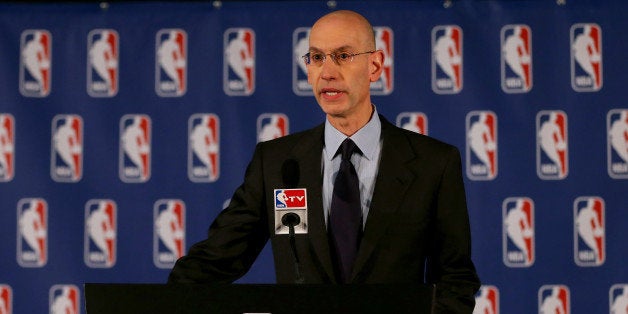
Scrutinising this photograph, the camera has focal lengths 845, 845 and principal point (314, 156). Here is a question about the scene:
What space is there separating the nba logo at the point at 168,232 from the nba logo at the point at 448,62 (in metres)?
1.23

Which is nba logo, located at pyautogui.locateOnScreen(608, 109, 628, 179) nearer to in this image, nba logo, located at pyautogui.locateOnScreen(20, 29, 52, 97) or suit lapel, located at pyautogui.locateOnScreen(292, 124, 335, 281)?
suit lapel, located at pyautogui.locateOnScreen(292, 124, 335, 281)

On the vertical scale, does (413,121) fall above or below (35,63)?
below

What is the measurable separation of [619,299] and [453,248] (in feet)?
6.32

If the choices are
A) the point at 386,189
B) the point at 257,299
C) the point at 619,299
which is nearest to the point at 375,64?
the point at 386,189

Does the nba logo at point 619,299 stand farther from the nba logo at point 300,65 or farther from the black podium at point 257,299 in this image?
the black podium at point 257,299

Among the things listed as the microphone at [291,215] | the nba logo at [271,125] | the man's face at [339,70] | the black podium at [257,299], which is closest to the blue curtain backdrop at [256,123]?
the nba logo at [271,125]

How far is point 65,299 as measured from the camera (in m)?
3.65

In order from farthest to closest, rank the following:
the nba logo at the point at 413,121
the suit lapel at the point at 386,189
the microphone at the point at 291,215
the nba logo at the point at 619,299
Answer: the nba logo at the point at 413,121 < the nba logo at the point at 619,299 < the suit lapel at the point at 386,189 < the microphone at the point at 291,215

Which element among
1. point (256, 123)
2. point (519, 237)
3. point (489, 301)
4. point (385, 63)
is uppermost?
point (385, 63)

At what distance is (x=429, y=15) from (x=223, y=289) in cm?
245

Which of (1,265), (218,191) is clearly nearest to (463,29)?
(218,191)

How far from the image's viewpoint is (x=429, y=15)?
3670mm

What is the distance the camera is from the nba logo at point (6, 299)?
12.0 ft

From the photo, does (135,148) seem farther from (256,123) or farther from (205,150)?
(256,123)
